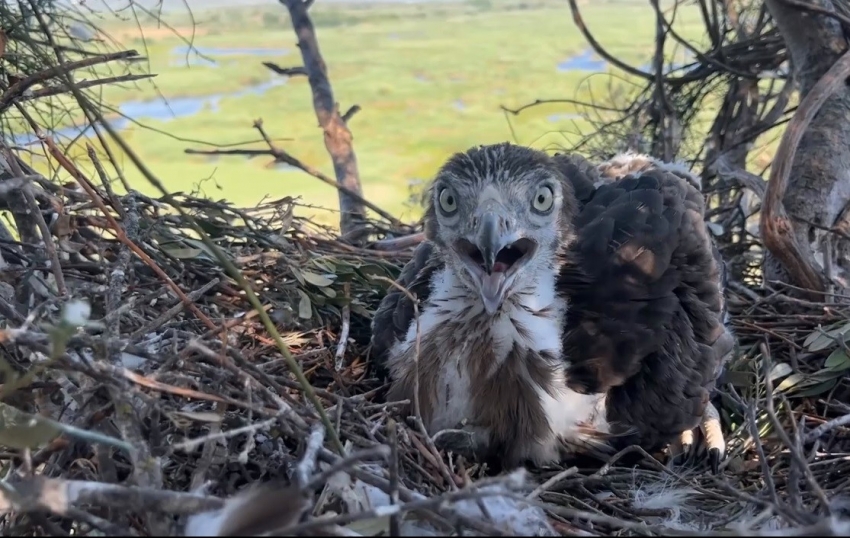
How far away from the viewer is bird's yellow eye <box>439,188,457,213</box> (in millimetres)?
2018

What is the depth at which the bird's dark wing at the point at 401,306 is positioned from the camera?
2221mm

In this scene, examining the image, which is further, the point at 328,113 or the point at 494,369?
the point at 328,113

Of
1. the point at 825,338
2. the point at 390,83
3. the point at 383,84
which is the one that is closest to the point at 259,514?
the point at 825,338

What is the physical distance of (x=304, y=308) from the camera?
235cm

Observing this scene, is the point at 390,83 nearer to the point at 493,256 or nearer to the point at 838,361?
the point at 838,361

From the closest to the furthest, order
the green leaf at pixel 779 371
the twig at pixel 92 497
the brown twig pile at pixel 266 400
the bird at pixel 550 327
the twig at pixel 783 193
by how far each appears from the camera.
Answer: the twig at pixel 92 497
the brown twig pile at pixel 266 400
the bird at pixel 550 327
the green leaf at pixel 779 371
the twig at pixel 783 193

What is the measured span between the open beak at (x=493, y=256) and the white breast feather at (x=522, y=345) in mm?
105

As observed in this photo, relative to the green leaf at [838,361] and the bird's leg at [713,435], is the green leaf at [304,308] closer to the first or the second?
the bird's leg at [713,435]

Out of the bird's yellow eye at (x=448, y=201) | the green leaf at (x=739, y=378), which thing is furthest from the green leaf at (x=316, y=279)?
the green leaf at (x=739, y=378)

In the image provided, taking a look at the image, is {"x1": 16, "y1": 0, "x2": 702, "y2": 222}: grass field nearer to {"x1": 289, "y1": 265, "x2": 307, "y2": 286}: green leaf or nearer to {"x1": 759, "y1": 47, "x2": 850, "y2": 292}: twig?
{"x1": 759, "y1": 47, "x2": 850, "y2": 292}: twig

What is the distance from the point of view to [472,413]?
2057 millimetres

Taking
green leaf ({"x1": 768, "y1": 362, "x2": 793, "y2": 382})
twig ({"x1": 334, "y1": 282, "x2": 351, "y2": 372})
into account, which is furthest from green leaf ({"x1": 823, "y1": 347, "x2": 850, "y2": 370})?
twig ({"x1": 334, "y1": 282, "x2": 351, "y2": 372})

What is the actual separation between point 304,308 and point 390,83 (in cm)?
1246

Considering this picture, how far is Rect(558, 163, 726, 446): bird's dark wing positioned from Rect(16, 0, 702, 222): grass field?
2.38 metres
